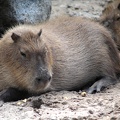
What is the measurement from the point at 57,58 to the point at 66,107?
0.99 meters

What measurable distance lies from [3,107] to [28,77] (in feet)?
1.52

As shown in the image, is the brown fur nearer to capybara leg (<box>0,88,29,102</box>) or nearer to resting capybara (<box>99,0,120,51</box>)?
capybara leg (<box>0,88,29,102</box>)

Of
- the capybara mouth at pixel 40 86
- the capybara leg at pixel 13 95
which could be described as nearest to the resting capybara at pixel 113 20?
the capybara leg at pixel 13 95

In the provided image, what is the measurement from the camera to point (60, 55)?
6930 millimetres

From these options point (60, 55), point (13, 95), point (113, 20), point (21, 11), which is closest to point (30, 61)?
point (13, 95)

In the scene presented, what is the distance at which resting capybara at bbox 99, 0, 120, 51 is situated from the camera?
862 centimetres

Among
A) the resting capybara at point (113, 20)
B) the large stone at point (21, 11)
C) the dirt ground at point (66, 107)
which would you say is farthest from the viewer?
the resting capybara at point (113, 20)

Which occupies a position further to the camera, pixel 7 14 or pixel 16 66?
pixel 7 14

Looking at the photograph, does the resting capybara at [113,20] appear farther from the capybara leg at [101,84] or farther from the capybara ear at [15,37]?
the capybara ear at [15,37]

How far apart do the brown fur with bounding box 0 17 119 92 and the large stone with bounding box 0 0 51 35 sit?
779 millimetres

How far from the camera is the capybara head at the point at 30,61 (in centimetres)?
625

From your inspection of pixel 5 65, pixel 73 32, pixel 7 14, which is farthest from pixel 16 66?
pixel 7 14

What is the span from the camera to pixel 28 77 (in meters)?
6.38

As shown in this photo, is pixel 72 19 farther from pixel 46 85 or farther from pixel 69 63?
pixel 46 85
